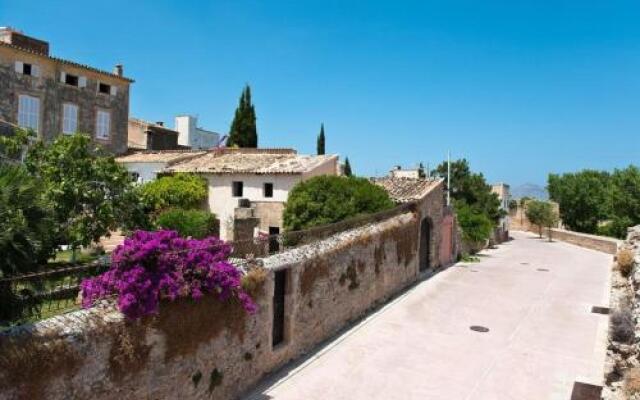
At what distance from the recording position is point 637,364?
30.5 ft

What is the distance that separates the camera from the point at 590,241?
49.4 m

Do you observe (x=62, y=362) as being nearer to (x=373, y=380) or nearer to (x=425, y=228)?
(x=373, y=380)

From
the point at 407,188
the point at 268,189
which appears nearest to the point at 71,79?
the point at 268,189

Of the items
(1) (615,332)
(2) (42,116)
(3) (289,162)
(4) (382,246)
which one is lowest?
(1) (615,332)

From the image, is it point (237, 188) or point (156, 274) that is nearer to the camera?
point (156, 274)

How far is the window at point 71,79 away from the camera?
1289 inches

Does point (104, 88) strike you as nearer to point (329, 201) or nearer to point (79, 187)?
point (79, 187)

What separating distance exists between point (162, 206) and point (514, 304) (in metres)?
20.5

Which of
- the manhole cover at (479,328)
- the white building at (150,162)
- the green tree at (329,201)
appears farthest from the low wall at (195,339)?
the white building at (150,162)

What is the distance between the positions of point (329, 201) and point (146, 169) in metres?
17.0

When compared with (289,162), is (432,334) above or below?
below

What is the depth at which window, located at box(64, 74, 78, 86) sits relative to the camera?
3275 cm

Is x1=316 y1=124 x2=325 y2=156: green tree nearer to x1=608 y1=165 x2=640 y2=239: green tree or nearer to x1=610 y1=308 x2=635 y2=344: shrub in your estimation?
x1=608 y1=165 x2=640 y2=239: green tree

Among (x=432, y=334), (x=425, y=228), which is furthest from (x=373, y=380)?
(x=425, y=228)
